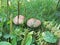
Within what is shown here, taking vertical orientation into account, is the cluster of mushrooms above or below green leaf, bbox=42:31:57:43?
above

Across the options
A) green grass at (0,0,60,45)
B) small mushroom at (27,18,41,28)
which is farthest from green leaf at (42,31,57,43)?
small mushroom at (27,18,41,28)

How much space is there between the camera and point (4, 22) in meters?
1.68

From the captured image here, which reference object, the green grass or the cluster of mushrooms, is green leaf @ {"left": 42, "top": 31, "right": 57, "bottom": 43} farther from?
the cluster of mushrooms

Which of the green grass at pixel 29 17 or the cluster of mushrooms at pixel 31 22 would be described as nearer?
the green grass at pixel 29 17

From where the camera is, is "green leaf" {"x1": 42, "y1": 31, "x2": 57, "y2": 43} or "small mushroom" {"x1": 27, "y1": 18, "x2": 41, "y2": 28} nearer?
"green leaf" {"x1": 42, "y1": 31, "x2": 57, "y2": 43}

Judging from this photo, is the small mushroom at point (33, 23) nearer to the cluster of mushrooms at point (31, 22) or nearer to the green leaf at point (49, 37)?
the cluster of mushrooms at point (31, 22)

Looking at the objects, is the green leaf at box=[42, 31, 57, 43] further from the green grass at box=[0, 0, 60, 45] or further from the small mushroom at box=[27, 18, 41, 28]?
the small mushroom at box=[27, 18, 41, 28]

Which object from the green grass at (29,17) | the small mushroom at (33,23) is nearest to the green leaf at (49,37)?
the green grass at (29,17)

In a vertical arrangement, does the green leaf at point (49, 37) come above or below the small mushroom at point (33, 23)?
below

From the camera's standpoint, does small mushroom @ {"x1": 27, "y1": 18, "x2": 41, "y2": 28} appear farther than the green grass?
Yes

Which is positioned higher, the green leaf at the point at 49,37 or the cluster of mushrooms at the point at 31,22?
the cluster of mushrooms at the point at 31,22

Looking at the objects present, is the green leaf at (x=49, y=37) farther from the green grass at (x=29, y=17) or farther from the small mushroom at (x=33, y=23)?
the small mushroom at (x=33, y=23)

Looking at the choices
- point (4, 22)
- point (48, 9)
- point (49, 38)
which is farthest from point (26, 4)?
point (49, 38)

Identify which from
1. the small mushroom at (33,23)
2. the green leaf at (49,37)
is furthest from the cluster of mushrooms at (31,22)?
the green leaf at (49,37)
